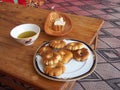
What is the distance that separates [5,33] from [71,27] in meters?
0.35

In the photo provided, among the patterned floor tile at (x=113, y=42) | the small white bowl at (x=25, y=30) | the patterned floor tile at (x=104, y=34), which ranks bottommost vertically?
the patterned floor tile at (x=113, y=42)

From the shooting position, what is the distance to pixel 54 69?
0.69 metres

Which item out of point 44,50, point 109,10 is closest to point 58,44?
point 44,50

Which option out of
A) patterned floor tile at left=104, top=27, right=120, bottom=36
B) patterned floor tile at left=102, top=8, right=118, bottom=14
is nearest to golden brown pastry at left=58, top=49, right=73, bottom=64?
patterned floor tile at left=104, top=27, right=120, bottom=36

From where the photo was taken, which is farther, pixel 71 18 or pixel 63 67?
pixel 71 18

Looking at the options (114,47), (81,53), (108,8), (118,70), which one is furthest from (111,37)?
(81,53)

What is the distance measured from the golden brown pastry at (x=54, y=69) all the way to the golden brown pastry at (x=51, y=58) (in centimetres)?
2

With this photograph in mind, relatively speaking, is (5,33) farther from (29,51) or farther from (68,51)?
(68,51)

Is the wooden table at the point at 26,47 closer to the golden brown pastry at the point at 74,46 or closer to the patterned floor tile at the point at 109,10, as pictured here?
the golden brown pastry at the point at 74,46

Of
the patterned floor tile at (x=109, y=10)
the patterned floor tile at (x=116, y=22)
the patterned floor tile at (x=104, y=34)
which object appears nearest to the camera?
the patterned floor tile at (x=104, y=34)

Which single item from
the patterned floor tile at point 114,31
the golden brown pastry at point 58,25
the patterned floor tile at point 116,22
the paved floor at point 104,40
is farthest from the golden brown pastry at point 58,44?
the patterned floor tile at point 116,22

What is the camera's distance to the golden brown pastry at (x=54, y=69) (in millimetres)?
681

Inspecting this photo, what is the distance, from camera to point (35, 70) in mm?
735

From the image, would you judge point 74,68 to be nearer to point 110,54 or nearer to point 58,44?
point 58,44
